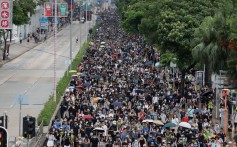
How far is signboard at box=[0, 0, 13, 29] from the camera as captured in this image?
39.4 meters

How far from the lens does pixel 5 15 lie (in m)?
40.3

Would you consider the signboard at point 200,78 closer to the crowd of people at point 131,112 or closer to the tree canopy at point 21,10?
the crowd of people at point 131,112

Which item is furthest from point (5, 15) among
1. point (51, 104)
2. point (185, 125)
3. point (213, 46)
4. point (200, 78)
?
point (200, 78)

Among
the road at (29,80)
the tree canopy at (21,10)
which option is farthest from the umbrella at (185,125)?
the tree canopy at (21,10)

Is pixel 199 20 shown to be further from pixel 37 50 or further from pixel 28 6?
pixel 37 50

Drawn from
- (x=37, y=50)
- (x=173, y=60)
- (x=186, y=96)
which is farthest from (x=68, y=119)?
(x=37, y=50)

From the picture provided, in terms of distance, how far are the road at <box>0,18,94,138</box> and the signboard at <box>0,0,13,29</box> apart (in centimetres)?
537

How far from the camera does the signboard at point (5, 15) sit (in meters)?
39.4

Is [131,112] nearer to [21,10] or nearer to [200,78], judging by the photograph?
[200,78]

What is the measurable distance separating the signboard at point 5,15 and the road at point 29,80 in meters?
5.37

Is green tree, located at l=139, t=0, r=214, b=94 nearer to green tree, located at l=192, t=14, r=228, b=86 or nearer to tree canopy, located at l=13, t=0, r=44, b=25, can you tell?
green tree, located at l=192, t=14, r=228, b=86

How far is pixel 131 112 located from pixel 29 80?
2544cm

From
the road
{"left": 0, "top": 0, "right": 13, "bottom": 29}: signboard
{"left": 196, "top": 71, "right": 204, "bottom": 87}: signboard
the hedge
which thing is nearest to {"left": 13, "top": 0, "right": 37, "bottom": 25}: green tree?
the road

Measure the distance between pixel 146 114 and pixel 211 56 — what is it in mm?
5350
